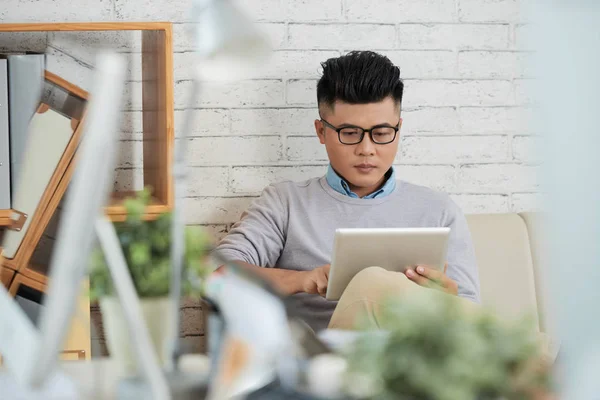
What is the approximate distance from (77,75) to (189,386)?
5.07 feet

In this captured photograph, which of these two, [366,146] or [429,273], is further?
[366,146]

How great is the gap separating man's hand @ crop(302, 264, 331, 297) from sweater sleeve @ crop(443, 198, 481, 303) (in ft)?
1.31

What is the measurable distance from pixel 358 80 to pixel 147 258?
1.52 metres

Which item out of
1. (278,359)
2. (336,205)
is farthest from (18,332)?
(336,205)

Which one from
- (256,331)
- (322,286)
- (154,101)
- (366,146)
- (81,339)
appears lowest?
(81,339)

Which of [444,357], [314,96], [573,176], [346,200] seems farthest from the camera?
[314,96]

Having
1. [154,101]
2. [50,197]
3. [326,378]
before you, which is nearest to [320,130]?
[154,101]

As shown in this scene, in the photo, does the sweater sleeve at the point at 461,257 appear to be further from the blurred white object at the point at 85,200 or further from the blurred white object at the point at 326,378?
the blurred white object at the point at 85,200

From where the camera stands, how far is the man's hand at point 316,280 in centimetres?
215

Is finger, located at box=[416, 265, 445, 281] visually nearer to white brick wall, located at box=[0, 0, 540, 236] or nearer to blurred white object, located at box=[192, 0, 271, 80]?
white brick wall, located at box=[0, 0, 540, 236]

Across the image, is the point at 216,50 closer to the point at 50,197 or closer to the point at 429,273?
the point at 429,273

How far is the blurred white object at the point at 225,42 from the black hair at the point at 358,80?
147 centimetres

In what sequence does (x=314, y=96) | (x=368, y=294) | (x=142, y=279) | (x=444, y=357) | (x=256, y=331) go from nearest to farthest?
(x=444, y=357) < (x=256, y=331) < (x=142, y=279) < (x=368, y=294) < (x=314, y=96)

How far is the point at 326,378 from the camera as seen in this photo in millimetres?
856
